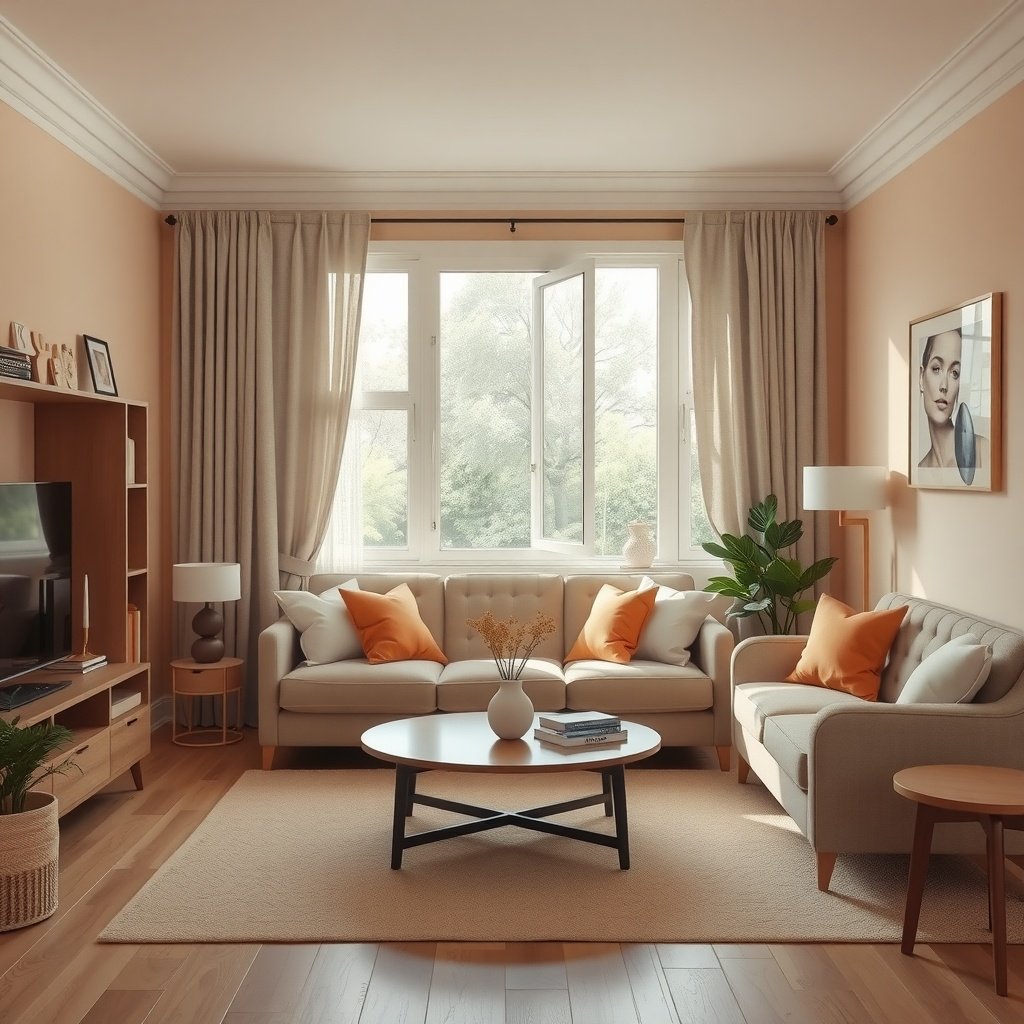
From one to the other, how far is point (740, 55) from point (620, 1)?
2.33 ft

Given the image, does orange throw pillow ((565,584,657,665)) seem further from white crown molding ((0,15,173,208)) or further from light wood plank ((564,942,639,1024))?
white crown molding ((0,15,173,208))

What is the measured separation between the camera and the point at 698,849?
391 cm

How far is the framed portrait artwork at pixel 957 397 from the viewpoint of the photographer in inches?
161

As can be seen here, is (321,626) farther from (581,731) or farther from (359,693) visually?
(581,731)

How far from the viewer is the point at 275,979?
2869mm

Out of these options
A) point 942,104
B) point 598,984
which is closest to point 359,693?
point 598,984

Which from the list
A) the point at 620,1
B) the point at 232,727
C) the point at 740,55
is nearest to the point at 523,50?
the point at 620,1

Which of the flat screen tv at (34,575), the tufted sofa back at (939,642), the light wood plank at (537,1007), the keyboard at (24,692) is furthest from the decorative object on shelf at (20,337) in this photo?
the tufted sofa back at (939,642)

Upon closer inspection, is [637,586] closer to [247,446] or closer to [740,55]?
[247,446]

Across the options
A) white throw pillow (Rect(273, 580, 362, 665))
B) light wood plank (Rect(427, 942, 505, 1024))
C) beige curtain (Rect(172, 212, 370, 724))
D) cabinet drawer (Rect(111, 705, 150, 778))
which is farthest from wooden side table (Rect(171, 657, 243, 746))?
light wood plank (Rect(427, 942, 505, 1024))

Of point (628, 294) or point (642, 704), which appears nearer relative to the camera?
point (642, 704)

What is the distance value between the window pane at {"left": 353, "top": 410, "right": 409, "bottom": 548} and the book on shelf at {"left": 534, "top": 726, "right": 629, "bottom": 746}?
2.51 meters

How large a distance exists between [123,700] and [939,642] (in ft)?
10.8

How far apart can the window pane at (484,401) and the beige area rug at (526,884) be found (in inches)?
81.0
